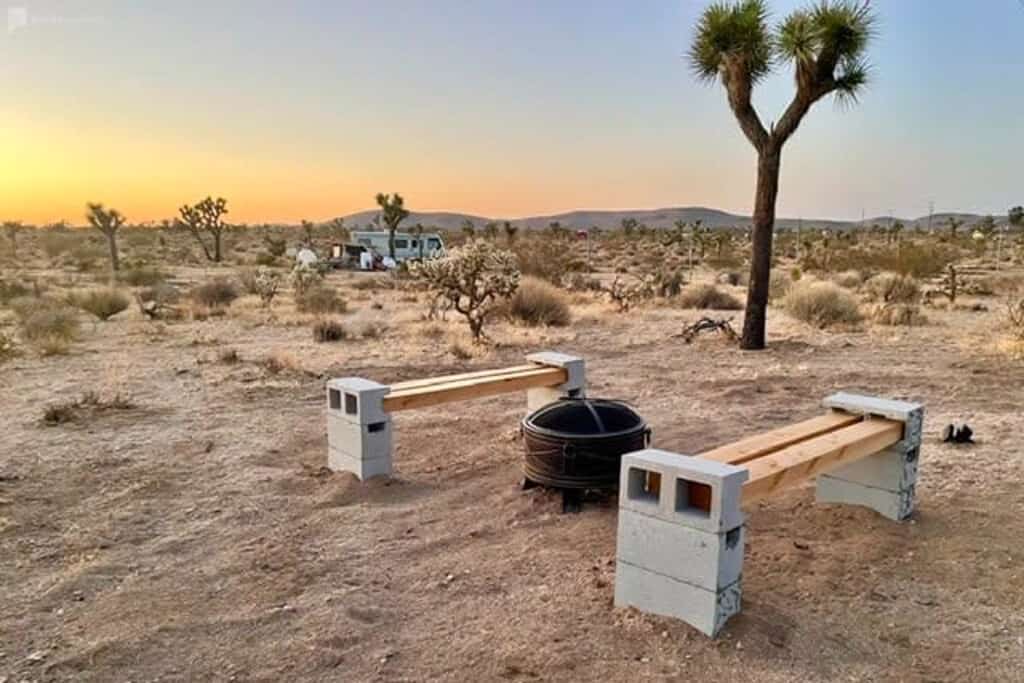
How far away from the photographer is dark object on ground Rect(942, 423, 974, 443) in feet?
20.4

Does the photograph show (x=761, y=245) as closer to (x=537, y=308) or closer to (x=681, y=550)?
(x=537, y=308)

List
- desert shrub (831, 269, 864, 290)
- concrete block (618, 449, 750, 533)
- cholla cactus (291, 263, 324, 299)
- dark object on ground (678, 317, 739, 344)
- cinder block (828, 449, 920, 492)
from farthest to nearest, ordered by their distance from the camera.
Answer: desert shrub (831, 269, 864, 290), cholla cactus (291, 263, 324, 299), dark object on ground (678, 317, 739, 344), cinder block (828, 449, 920, 492), concrete block (618, 449, 750, 533)

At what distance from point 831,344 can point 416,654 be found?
10502 mm

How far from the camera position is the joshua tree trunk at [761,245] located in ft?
39.5

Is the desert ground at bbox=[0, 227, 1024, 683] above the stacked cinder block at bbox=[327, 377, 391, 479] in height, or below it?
below

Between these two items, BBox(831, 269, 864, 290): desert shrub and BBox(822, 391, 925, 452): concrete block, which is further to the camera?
BBox(831, 269, 864, 290): desert shrub

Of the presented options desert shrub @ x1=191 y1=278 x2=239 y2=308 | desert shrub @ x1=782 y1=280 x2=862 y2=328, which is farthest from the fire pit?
desert shrub @ x1=191 y1=278 x2=239 y2=308

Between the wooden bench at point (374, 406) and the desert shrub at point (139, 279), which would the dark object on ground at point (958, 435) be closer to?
the wooden bench at point (374, 406)

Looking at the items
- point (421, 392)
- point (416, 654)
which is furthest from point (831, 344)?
point (416, 654)

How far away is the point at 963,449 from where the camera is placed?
6.02 m

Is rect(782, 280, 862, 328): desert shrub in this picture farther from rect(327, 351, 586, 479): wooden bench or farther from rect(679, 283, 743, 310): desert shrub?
rect(327, 351, 586, 479): wooden bench

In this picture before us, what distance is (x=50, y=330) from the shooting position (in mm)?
12922

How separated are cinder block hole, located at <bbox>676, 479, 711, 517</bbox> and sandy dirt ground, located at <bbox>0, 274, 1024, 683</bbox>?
0.49 metres

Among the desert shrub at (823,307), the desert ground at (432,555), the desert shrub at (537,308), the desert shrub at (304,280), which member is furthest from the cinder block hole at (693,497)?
the desert shrub at (304,280)
